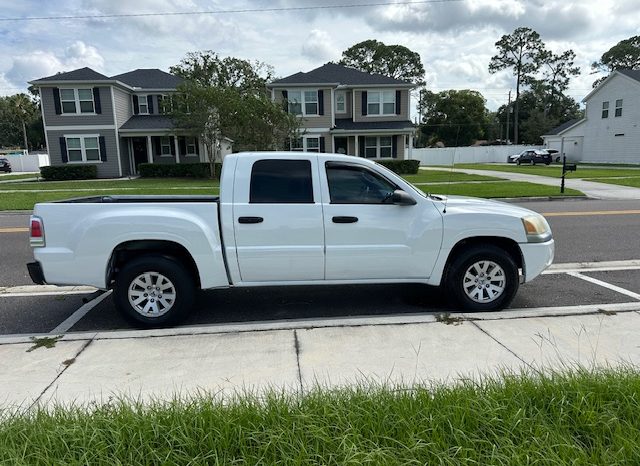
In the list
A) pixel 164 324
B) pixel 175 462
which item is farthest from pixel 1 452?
pixel 164 324

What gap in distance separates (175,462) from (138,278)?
108 inches

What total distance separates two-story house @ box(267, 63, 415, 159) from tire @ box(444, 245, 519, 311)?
27844 mm

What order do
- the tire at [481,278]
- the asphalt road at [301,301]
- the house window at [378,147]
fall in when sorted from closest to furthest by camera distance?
the tire at [481,278] → the asphalt road at [301,301] → the house window at [378,147]

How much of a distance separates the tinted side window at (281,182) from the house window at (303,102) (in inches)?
1123

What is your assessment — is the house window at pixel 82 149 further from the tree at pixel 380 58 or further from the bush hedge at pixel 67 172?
the tree at pixel 380 58

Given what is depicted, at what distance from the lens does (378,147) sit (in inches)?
1339

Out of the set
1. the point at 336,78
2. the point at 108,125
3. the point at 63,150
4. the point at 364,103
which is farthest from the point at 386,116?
the point at 63,150

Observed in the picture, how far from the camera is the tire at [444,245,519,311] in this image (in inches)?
202

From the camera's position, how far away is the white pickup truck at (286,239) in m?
4.77

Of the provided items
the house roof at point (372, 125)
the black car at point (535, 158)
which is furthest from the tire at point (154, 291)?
the black car at point (535, 158)

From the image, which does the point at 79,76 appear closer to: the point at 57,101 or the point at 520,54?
the point at 57,101

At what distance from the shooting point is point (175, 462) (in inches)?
96.9

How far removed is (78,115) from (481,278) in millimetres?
31845

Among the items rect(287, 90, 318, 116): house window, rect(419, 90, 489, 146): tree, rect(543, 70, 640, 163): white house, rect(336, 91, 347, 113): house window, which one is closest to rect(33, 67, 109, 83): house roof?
rect(287, 90, 318, 116): house window
